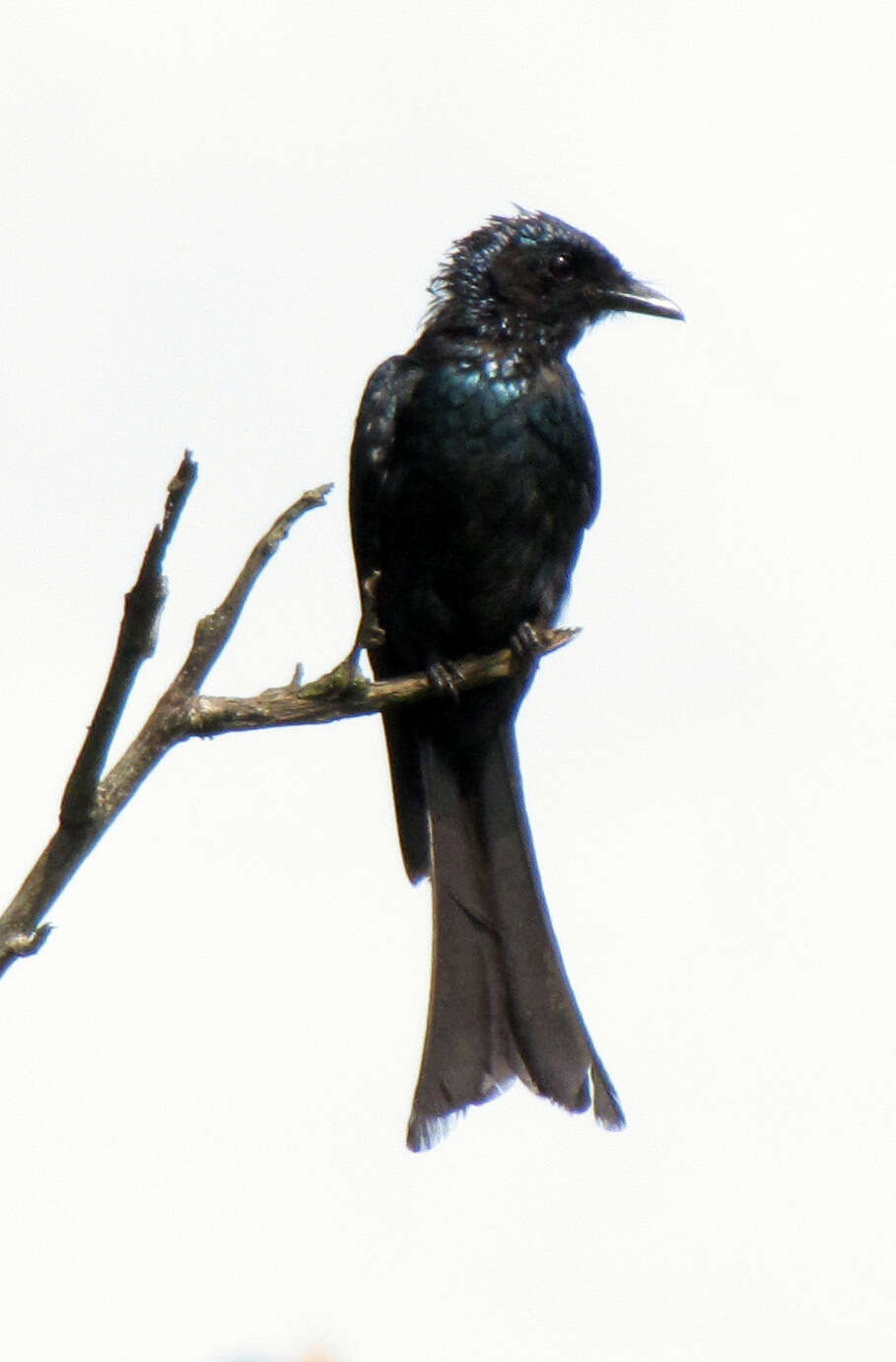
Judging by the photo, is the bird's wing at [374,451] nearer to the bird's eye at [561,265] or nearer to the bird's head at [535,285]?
the bird's head at [535,285]

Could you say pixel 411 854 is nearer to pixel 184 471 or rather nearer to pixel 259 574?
pixel 259 574

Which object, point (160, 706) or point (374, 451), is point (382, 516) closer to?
point (374, 451)

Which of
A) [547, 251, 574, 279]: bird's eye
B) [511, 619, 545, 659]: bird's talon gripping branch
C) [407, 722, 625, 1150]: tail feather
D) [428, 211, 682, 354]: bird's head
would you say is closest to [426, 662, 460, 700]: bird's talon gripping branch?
[511, 619, 545, 659]: bird's talon gripping branch

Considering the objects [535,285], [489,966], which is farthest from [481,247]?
[489,966]

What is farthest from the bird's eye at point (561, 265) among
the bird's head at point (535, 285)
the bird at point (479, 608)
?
the bird at point (479, 608)

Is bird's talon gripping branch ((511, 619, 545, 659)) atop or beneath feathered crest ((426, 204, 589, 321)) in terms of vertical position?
beneath

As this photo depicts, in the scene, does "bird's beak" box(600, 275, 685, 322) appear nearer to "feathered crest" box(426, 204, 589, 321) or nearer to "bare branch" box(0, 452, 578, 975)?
"feathered crest" box(426, 204, 589, 321)

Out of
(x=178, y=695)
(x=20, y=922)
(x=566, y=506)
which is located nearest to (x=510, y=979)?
(x=566, y=506)
